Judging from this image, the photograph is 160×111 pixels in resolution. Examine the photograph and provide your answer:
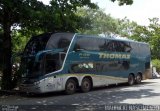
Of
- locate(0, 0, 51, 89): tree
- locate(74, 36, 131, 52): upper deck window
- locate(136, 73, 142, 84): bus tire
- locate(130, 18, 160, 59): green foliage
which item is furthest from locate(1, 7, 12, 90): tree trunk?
locate(130, 18, 160, 59): green foliage

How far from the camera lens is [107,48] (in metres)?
23.7

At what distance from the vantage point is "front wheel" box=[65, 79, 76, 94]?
20.2m

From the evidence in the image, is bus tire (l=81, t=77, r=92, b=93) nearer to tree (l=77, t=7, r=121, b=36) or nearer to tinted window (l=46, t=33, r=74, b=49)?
tinted window (l=46, t=33, r=74, b=49)

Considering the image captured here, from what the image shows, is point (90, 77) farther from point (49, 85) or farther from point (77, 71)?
point (49, 85)

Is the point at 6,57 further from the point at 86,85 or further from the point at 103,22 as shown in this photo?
the point at 103,22

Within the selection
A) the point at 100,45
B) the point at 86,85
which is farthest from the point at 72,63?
the point at 100,45

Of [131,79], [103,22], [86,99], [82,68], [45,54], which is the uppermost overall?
[103,22]

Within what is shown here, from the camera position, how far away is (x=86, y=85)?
21.6 m

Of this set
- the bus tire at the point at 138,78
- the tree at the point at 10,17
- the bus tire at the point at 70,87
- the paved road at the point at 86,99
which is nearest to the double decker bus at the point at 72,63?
the bus tire at the point at 70,87

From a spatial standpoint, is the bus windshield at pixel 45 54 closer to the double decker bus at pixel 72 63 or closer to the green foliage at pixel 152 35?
the double decker bus at pixel 72 63

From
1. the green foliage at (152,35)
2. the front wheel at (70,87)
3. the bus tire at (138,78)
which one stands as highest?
the green foliage at (152,35)

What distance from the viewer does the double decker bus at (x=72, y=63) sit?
19.0 metres

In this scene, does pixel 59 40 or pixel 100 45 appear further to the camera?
pixel 100 45

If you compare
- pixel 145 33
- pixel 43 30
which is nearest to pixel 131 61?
pixel 43 30
